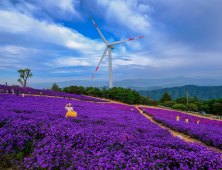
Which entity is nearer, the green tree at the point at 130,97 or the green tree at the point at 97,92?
the green tree at the point at 130,97

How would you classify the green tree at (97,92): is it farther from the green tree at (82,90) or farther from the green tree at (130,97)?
the green tree at (130,97)

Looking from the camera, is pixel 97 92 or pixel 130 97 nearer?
pixel 130 97

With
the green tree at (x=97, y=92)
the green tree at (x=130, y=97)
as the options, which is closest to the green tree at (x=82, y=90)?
the green tree at (x=97, y=92)

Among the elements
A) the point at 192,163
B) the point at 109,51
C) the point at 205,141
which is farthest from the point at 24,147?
the point at 109,51

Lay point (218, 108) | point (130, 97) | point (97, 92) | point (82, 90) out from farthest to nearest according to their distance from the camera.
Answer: point (218, 108) → point (82, 90) → point (97, 92) → point (130, 97)

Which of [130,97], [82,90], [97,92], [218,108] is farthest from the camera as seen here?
[218,108]

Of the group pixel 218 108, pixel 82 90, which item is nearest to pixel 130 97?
pixel 82 90

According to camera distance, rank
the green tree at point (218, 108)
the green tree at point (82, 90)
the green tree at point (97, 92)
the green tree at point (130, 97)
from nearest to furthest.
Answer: the green tree at point (130, 97) → the green tree at point (97, 92) → the green tree at point (82, 90) → the green tree at point (218, 108)

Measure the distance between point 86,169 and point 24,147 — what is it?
3.04 m

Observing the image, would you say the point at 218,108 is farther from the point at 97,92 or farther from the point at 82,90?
the point at 82,90

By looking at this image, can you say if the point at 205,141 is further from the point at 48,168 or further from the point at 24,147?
the point at 24,147

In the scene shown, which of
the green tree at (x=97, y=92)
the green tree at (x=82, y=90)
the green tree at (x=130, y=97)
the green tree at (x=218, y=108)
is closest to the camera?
the green tree at (x=130, y=97)

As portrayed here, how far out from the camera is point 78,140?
521 centimetres

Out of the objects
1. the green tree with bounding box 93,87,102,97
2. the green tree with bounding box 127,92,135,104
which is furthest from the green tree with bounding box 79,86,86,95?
the green tree with bounding box 127,92,135,104
